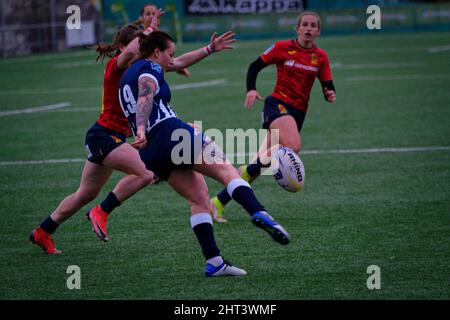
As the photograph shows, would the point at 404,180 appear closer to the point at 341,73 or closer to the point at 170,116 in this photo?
the point at 170,116

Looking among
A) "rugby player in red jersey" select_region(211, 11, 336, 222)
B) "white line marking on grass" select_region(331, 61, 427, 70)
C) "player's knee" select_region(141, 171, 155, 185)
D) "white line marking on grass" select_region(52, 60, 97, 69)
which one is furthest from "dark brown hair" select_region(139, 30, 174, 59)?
"white line marking on grass" select_region(52, 60, 97, 69)

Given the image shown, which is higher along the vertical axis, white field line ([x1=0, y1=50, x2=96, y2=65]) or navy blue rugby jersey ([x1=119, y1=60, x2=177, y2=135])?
navy blue rugby jersey ([x1=119, y1=60, x2=177, y2=135])

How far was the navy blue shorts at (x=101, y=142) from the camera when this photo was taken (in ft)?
27.2

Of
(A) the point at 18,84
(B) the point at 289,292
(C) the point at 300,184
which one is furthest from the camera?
(A) the point at 18,84

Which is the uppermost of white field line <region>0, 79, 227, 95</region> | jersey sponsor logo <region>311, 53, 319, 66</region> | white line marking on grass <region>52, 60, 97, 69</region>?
jersey sponsor logo <region>311, 53, 319, 66</region>

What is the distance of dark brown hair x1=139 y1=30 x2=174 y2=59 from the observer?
724cm

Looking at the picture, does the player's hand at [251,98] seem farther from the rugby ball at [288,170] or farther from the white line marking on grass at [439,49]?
the white line marking on grass at [439,49]

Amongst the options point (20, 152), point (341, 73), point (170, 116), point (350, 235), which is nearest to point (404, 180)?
point (350, 235)

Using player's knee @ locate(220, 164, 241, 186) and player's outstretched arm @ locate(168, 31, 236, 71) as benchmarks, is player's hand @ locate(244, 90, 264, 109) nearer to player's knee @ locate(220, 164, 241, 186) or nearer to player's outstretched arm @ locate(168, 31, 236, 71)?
player's outstretched arm @ locate(168, 31, 236, 71)

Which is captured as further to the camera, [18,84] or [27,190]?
[18,84]

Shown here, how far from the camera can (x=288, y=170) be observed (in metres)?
8.35

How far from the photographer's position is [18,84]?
25.5m

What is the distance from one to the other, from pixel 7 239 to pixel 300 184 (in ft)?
9.92

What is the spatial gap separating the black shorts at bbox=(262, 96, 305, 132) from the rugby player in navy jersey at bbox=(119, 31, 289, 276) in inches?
123
